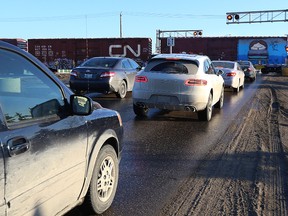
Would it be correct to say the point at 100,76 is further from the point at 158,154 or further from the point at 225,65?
the point at 158,154

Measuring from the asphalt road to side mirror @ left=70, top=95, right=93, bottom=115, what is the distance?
1089 mm

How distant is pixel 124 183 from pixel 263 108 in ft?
29.7

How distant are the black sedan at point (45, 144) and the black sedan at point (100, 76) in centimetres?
1076

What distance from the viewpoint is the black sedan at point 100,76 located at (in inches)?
593

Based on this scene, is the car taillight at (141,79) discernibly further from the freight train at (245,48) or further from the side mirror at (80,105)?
the freight train at (245,48)

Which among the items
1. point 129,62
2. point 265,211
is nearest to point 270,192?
point 265,211

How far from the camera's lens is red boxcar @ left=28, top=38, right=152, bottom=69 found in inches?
1473

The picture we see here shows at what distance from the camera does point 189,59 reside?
33.5 feet

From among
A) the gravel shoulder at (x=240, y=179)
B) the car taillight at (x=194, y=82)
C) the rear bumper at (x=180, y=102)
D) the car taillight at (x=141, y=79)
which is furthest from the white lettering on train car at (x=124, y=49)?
the gravel shoulder at (x=240, y=179)

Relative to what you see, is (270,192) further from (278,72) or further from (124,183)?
(278,72)

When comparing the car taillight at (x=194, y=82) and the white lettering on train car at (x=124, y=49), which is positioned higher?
the white lettering on train car at (x=124, y=49)

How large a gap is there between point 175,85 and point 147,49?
27222 mm

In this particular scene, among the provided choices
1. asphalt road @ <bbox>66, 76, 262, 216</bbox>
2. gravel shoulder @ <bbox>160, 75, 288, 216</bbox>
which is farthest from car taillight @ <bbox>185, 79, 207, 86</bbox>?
gravel shoulder @ <bbox>160, 75, 288, 216</bbox>

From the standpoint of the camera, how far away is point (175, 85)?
9.88 metres
